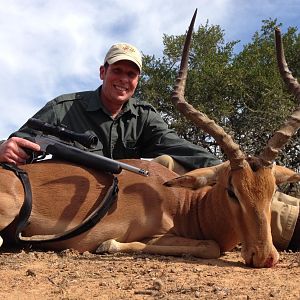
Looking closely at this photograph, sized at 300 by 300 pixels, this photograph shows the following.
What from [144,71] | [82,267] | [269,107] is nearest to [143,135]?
[82,267]

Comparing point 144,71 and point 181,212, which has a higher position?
point 144,71

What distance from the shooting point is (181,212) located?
5125 millimetres

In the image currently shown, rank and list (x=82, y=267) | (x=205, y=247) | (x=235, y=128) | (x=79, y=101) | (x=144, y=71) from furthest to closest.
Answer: (x=144, y=71)
(x=235, y=128)
(x=79, y=101)
(x=205, y=247)
(x=82, y=267)

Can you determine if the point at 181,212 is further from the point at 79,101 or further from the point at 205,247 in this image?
the point at 79,101

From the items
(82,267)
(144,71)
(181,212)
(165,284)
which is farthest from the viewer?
(144,71)

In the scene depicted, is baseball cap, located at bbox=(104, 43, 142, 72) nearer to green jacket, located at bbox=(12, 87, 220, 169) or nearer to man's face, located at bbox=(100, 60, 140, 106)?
man's face, located at bbox=(100, 60, 140, 106)

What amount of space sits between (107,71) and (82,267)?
310 cm

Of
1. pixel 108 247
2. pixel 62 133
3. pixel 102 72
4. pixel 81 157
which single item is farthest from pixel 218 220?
pixel 102 72

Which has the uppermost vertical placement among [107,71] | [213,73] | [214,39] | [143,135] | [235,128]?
[214,39]

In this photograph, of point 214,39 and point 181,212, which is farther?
point 214,39

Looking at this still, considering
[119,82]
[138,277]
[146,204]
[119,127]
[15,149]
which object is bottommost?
[138,277]

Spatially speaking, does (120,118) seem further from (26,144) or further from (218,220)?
(218,220)

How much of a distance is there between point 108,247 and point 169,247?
0.55m

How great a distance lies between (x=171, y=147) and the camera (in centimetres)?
627
